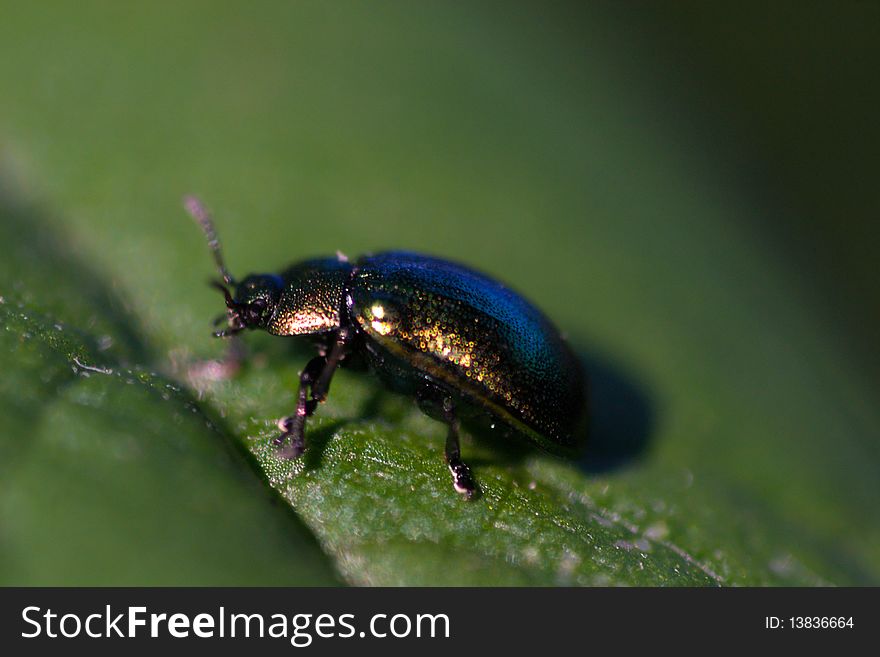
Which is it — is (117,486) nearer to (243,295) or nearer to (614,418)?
(243,295)

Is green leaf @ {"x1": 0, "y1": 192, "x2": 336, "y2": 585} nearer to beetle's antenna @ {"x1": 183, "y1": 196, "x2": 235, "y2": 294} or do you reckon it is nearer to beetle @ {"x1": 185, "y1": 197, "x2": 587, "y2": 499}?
beetle @ {"x1": 185, "y1": 197, "x2": 587, "y2": 499}

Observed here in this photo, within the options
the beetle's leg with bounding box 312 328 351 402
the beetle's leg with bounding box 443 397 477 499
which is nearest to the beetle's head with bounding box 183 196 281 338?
the beetle's leg with bounding box 312 328 351 402

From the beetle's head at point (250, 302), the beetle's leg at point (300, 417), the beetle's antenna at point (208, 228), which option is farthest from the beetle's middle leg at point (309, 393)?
the beetle's antenna at point (208, 228)

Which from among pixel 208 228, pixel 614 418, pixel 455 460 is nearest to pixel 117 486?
pixel 455 460

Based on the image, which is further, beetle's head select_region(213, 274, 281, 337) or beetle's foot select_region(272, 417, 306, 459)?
beetle's head select_region(213, 274, 281, 337)

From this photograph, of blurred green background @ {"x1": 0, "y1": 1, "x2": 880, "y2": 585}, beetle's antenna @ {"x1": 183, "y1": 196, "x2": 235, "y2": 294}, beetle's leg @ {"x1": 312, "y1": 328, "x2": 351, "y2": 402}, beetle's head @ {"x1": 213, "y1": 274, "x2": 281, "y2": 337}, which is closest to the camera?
blurred green background @ {"x1": 0, "y1": 1, "x2": 880, "y2": 585}
